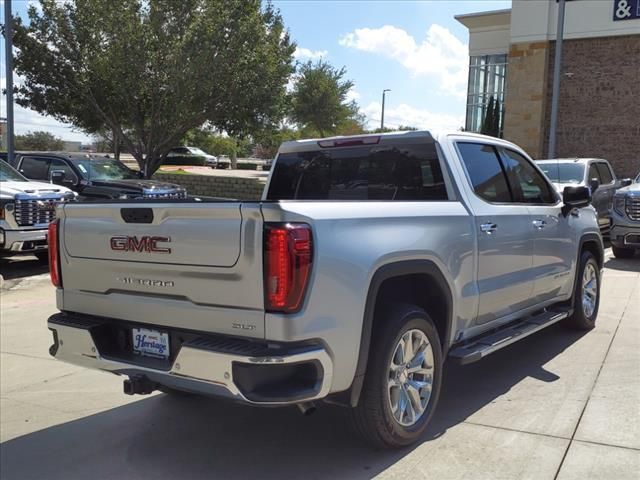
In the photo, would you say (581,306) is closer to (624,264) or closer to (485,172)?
(485,172)

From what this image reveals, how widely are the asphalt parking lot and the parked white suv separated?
4.47 meters

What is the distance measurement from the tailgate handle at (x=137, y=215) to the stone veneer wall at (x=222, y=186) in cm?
1789

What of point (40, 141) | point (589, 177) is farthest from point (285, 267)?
point (40, 141)

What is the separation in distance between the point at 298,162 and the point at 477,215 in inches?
63.5

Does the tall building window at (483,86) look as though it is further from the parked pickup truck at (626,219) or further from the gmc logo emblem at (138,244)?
the gmc logo emblem at (138,244)

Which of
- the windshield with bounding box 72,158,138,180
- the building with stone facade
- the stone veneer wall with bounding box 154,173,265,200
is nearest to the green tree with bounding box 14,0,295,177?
the stone veneer wall with bounding box 154,173,265,200

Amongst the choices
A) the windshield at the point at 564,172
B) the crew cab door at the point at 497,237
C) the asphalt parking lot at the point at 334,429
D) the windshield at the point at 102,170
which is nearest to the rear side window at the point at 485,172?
the crew cab door at the point at 497,237

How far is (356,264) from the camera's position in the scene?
333cm

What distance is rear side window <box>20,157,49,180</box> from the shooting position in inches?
548

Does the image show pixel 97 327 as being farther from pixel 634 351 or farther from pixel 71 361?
pixel 634 351

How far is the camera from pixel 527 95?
1102 inches

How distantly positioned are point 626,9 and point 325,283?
89.0 ft

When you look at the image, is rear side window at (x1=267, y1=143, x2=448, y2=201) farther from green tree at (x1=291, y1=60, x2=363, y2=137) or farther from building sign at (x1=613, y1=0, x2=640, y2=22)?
green tree at (x1=291, y1=60, x2=363, y2=137)

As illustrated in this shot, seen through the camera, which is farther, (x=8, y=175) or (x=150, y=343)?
(x=8, y=175)
